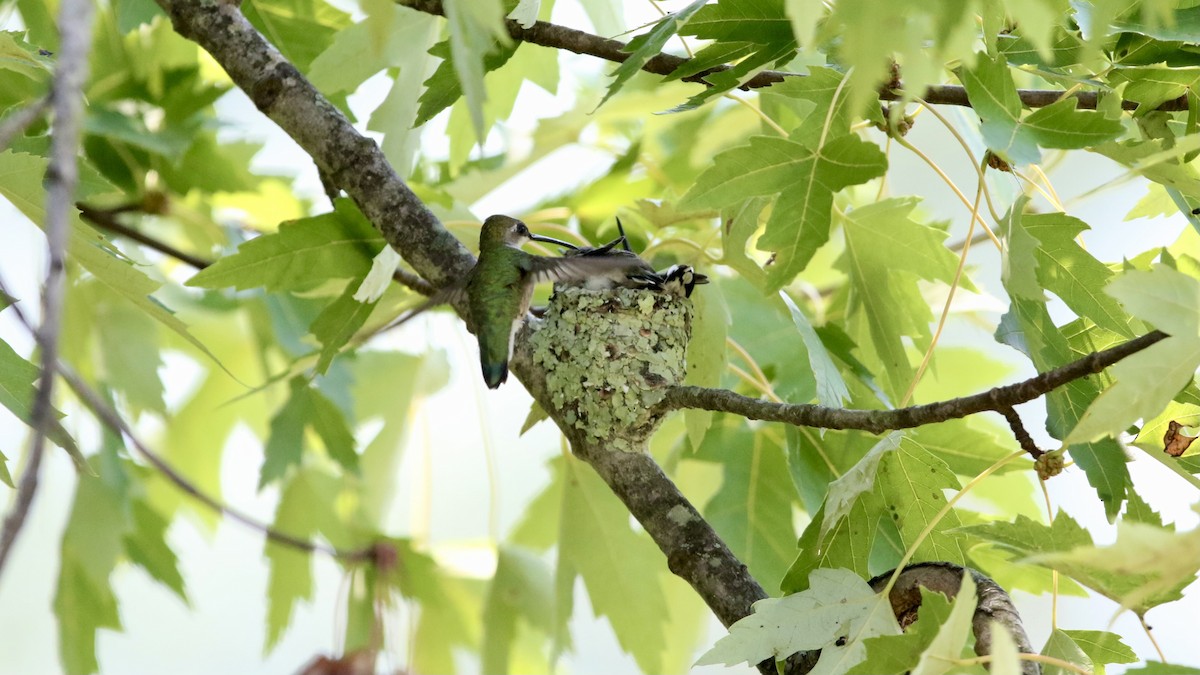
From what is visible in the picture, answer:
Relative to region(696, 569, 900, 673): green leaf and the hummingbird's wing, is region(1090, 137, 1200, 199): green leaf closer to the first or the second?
region(696, 569, 900, 673): green leaf

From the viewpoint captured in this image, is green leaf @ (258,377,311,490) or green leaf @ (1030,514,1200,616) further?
green leaf @ (258,377,311,490)

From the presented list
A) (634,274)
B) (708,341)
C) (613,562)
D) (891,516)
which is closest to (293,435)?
(613,562)

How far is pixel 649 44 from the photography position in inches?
53.1

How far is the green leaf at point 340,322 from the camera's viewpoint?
1862mm

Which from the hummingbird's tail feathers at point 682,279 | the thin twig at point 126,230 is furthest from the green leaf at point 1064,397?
the thin twig at point 126,230

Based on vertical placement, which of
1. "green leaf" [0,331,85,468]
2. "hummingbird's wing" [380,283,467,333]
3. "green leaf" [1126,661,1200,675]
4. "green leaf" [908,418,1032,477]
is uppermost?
"hummingbird's wing" [380,283,467,333]

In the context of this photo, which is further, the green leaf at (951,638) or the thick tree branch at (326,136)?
the thick tree branch at (326,136)

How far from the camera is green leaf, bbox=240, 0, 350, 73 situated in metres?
2.39

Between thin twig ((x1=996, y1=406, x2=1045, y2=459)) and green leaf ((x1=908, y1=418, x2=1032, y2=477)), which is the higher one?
green leaf ((x1=908, y1=418, x2=1032, y2=477))

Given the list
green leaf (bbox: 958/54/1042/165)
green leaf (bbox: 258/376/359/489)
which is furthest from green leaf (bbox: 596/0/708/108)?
green leaf (bbox: 258/376/359/489)

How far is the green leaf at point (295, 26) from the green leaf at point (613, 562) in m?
1.09

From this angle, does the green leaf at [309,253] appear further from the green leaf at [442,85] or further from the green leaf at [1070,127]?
the green leaf at [1070,127]

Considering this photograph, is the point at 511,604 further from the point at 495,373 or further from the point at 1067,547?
the point at 1067,547

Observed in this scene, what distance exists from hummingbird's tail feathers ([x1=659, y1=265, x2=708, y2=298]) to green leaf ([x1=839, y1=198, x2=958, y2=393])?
0.28 meters
